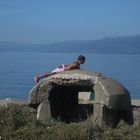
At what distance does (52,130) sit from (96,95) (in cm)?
260

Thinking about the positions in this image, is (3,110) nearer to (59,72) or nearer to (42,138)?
(42,138)

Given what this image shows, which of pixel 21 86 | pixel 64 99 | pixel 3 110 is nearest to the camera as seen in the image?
pixel 3 110

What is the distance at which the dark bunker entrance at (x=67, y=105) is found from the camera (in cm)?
1625

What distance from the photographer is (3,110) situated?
13.5 meters

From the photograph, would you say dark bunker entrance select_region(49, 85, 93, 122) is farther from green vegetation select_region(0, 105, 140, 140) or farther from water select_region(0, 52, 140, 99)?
water select_region(0, 52, 140, 99)

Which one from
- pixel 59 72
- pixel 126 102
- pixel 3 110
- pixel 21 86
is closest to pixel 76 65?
pixel 59 72

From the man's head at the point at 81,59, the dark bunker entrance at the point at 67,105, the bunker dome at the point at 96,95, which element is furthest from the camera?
the dark bunker entrance at the point at 67,105

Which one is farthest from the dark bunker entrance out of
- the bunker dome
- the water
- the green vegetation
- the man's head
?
the water

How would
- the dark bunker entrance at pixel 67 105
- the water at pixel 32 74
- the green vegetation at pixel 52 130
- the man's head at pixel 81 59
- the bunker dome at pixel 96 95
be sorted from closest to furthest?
the green vegetation at pixel 52 130 → the bunker dome at pixel 96 95 → the man's head at pixel 81 59 → the dark bunker entrance at pixel 67 105 → the water at pixel 32 74

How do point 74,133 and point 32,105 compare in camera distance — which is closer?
point 74,133

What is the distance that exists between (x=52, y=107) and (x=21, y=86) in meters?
28.3

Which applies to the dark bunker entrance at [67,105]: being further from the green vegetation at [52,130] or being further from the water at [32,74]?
the water at [32,74]

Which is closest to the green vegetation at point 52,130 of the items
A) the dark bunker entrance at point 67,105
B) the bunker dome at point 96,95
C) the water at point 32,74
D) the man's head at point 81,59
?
the bunker dome at point 96,95

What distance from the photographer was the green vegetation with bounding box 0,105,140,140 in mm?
11859
